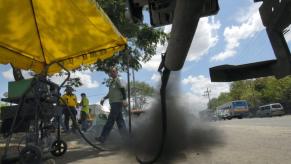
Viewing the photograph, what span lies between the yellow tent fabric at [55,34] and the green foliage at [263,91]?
70.4m

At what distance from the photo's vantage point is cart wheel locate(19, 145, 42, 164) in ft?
17.5

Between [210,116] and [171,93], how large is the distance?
298cm

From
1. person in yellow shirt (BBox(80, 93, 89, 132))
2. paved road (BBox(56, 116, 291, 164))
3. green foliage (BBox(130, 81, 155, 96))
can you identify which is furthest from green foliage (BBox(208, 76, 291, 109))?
paved road (BBox(56, 116, 291, 164))

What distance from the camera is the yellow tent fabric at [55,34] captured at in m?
6.55

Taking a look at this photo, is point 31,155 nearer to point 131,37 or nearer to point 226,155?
point 226,155

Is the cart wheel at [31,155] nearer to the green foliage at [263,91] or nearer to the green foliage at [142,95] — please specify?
the green foliage at [142,95]

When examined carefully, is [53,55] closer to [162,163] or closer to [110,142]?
[110,142]

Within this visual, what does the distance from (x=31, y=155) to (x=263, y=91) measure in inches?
3766

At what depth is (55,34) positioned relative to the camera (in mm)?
7176

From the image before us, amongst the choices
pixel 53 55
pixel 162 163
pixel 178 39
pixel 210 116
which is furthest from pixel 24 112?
pixel 178 39

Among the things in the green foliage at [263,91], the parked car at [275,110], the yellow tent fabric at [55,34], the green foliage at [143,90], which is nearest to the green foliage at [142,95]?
the green foliage at [143,90]

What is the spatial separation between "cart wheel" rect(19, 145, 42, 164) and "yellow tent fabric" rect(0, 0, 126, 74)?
1947 millimetres

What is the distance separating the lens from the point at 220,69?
276cm

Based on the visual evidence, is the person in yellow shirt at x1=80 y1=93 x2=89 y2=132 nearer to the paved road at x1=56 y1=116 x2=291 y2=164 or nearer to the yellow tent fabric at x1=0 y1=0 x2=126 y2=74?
the paved road at x1=56 y1=116 x2=291 y2=164
